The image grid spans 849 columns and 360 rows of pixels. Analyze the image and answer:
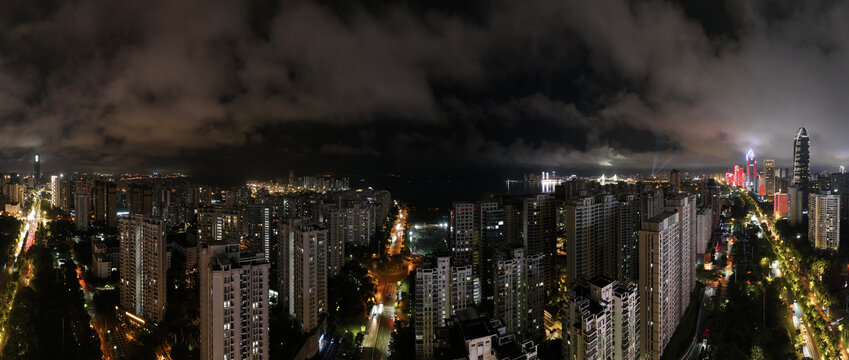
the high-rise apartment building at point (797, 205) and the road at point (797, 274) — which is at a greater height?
the high-rise apartment building at point (797, 205)

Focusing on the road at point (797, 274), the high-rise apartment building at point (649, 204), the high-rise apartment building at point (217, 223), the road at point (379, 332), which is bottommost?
the road at point (379, 332)

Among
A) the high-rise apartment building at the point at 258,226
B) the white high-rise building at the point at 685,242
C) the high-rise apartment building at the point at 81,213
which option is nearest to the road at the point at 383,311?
the high-rise apartment building at the point at 258,226

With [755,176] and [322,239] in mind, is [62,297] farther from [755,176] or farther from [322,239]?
[755,176]

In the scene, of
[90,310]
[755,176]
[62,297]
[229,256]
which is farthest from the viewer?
[755,176]

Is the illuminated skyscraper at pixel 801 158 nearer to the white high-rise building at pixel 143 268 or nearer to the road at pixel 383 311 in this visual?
the road at pixel 383 311

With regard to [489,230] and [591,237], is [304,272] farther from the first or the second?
[591,237]

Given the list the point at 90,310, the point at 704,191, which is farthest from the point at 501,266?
the point at 704,191
